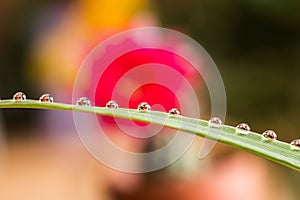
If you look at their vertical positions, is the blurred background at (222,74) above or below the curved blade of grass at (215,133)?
above

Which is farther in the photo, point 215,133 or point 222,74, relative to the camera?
point 222,74

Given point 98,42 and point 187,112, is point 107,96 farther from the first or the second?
point 98,42

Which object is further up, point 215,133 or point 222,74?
point 222,74

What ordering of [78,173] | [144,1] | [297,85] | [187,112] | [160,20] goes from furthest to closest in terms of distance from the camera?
[78,173] < [144,1] < [160,20] < [297,85] < [187,112]

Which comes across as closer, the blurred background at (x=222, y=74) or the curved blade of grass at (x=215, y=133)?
the curved blade of grass at (x=215, y=133)

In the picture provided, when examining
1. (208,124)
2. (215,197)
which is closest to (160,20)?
(215,197)
